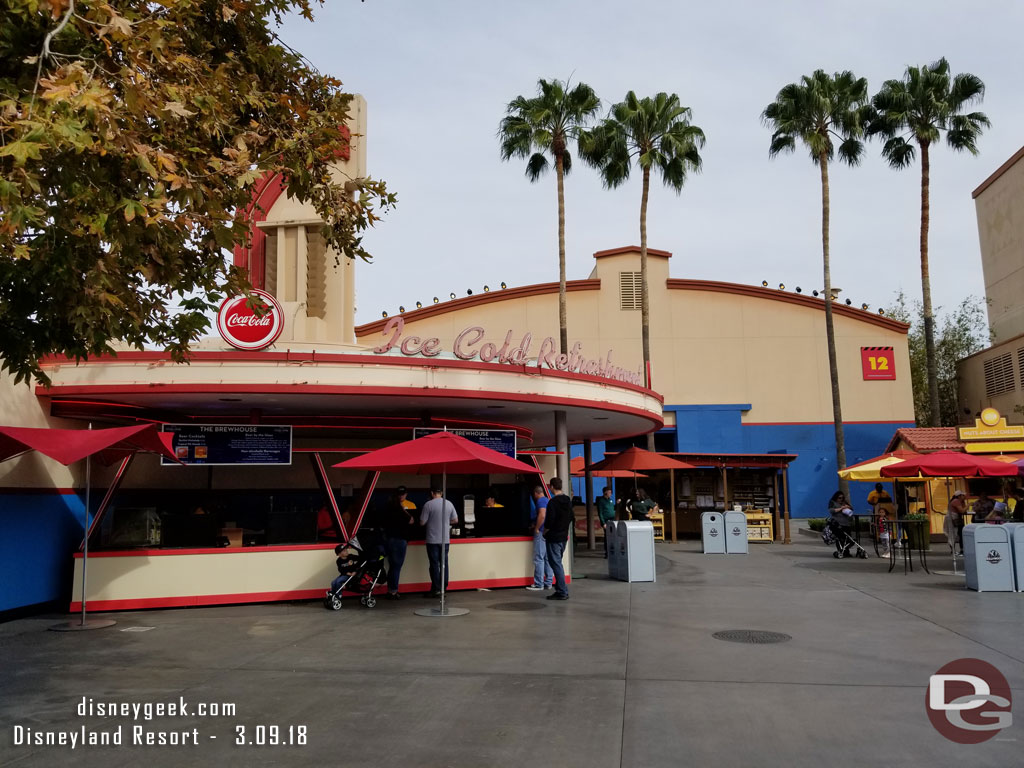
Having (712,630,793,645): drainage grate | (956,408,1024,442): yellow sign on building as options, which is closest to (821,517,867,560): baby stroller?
(956,408,1024,442): yellow sign on building

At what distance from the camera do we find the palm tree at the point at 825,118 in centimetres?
3250

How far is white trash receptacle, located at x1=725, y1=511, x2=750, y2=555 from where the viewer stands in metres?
22.0

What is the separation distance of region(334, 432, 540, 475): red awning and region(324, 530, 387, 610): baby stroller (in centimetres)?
135

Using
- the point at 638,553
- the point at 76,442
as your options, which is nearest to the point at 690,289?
the point at 638,553

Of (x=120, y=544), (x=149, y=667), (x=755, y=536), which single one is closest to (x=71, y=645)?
(x=149, y=667)

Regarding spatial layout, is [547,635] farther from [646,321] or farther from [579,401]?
[646,321]

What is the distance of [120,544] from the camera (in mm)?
13055

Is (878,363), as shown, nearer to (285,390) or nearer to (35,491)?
(285,390)

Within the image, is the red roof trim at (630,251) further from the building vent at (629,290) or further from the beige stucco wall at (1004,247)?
the beige stucco wall at (1004,247)

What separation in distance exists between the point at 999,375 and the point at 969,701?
35.1 metres

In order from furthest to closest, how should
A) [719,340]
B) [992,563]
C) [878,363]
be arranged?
[878,363], [719,340], [992,563]

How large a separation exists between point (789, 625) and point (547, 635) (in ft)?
10.5

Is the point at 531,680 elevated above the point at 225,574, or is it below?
below

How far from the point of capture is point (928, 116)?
109 ft
